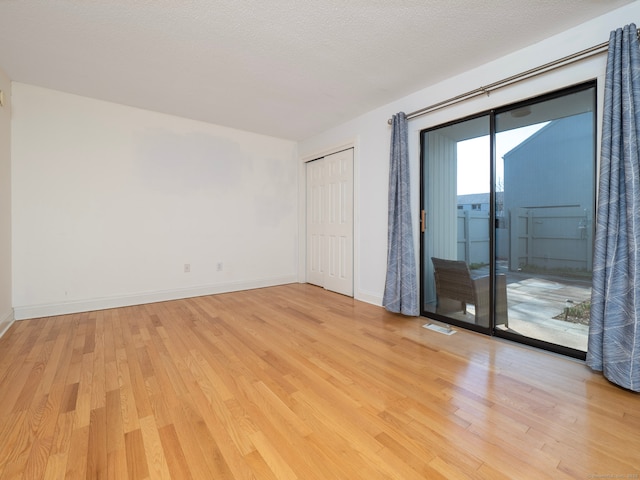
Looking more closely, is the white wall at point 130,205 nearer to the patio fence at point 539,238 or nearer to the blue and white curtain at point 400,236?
the blue and white curtain at point 400,236

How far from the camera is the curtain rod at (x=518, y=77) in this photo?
6.60 ft

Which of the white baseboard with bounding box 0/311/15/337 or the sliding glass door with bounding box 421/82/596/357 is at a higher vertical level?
the sliding glass door with bounding box 421/82/596/357

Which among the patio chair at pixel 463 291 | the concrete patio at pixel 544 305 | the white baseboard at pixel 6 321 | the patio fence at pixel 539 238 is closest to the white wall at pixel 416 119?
the patio chair at pixel 463 291

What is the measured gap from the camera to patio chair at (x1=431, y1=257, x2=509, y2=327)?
2619 mm

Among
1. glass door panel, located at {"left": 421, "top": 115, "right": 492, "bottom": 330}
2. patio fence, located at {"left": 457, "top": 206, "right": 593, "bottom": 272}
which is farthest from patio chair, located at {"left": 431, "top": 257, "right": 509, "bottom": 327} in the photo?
patio fence, located at {"left": 457, "top": 206, "right": 593, "bottom": 272}

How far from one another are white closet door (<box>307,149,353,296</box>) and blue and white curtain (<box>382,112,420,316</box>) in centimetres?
91

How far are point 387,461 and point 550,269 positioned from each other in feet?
6.86

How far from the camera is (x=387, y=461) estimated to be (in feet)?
4.04

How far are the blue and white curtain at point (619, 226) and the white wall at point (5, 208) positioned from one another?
4.90m

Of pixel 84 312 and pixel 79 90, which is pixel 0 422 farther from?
pixel 79 90

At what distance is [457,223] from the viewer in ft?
9.65

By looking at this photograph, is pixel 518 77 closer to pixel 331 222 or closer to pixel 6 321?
pixel 331 222

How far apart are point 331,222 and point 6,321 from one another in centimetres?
383

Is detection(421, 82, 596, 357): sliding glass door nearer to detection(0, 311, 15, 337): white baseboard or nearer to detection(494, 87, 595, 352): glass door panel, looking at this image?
detection(494, 87, 595, 352): glass door panel
